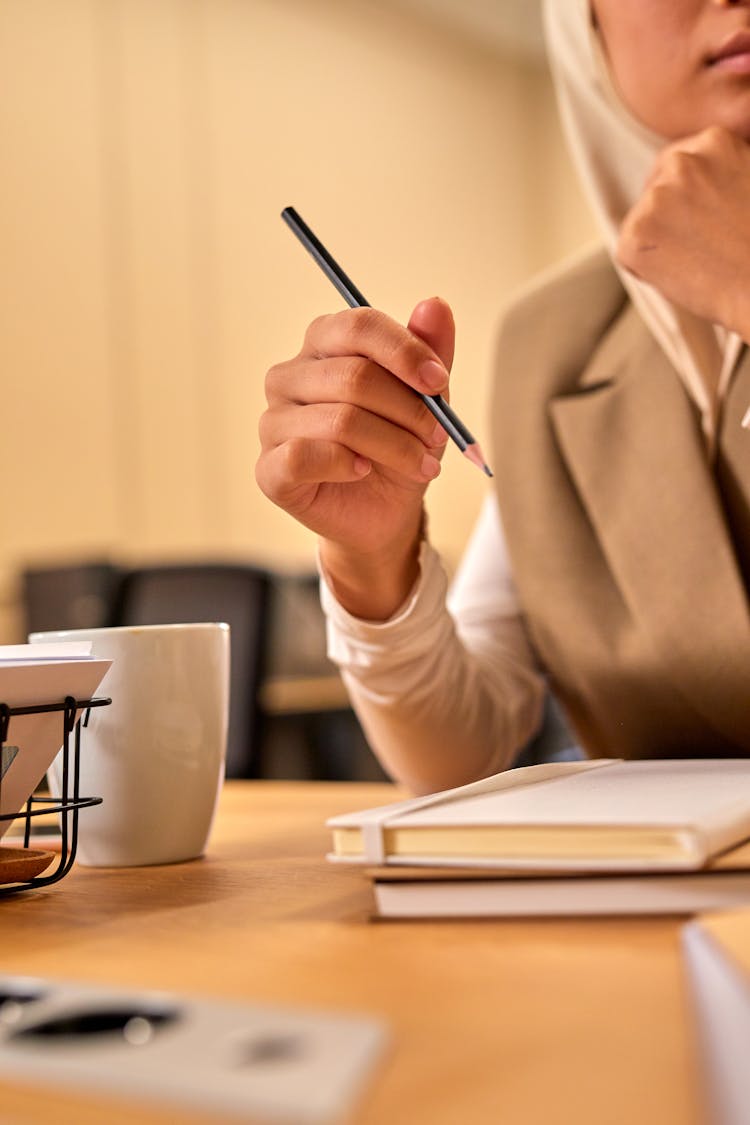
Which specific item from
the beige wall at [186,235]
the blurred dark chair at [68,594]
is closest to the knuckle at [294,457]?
the blurred dark chair at [68,594]

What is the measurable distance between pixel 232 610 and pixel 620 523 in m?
0.58

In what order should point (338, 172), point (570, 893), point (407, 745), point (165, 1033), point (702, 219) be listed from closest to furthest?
point (165, 1033)
point (570, 893)
point (702, 219)
point (407, 745)
point (338, 172)

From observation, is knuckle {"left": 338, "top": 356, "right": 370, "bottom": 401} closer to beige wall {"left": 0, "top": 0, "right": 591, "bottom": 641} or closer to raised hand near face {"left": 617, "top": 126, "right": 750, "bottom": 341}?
raised hand near face {"left": 617, "top": 126, "right": 750, "bottom": 341}

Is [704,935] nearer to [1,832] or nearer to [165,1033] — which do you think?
[165,1033]

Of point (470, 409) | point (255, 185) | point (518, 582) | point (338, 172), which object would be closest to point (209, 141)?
point (255, 185)

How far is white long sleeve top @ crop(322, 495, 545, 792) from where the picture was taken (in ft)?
2.55

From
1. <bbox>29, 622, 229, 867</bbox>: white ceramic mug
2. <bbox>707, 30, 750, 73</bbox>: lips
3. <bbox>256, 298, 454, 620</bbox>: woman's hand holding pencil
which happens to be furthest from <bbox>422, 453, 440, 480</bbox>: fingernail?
<bbox>707, 30, 750, 73</bbox>: lips

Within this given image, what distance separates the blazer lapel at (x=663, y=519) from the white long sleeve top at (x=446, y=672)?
0.12 m

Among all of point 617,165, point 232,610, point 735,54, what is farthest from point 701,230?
point 232,610

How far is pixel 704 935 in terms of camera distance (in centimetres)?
32

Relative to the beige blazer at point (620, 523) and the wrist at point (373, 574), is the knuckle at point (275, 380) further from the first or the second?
the beige blazer at point (620, 523)

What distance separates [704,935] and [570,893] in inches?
2.3

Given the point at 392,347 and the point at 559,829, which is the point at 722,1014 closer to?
the point at 559,829

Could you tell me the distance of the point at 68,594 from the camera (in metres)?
2.49
